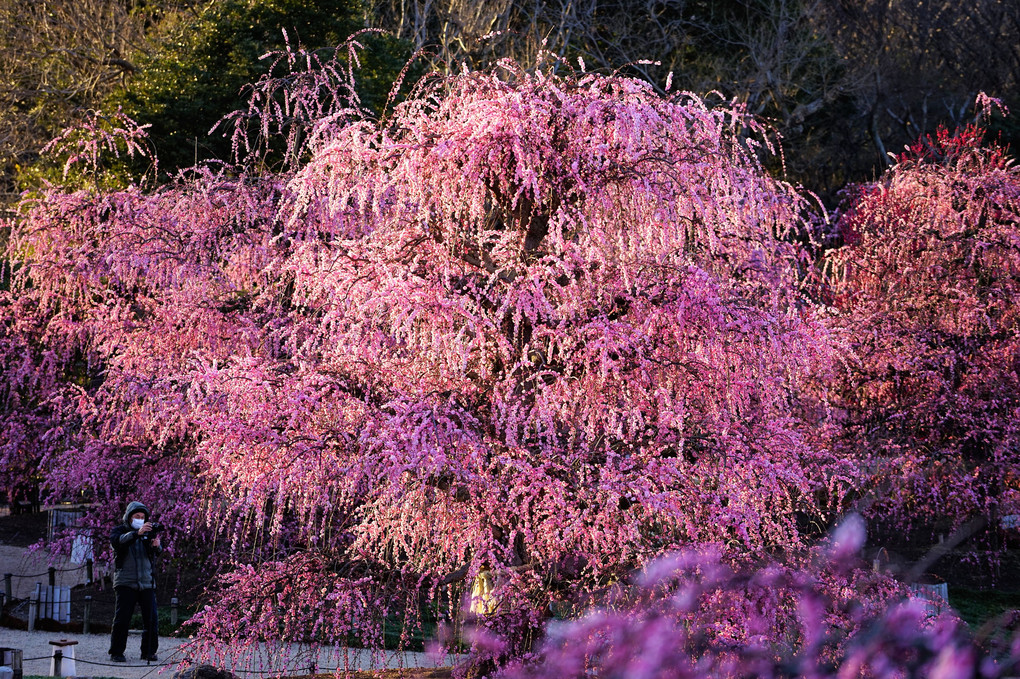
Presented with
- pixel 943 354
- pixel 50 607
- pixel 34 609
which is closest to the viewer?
pixel 34 609

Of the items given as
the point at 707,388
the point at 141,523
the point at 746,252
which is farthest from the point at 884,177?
the point at 141,523

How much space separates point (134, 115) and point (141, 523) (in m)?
11.3

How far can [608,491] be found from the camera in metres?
7.75

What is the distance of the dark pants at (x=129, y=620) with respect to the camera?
11695 millimetres

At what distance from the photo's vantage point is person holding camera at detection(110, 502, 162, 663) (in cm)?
1172

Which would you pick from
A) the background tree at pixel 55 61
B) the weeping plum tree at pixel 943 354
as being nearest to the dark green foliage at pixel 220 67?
the background tree at pixel 55 61

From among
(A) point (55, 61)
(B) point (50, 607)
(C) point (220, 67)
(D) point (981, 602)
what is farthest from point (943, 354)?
(A) point (55, 61)

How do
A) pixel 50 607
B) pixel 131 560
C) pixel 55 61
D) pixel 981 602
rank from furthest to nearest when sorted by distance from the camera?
pixel 55 61
pixel 981 602
pixel 50 607
pixel 131 560

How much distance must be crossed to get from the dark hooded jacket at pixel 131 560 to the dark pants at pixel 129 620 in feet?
0.25

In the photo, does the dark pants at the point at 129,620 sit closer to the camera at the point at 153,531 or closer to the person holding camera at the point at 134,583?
the person holding camera at the point at 134,583

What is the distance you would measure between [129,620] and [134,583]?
0.39 metres

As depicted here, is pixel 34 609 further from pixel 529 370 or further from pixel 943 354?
pixel 943 354

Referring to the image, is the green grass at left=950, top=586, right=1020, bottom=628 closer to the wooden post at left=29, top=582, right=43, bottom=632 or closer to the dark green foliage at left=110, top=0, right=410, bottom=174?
the wooden post at left=29, top=582, right=43, bottom=632

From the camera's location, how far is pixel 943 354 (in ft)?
50.0
